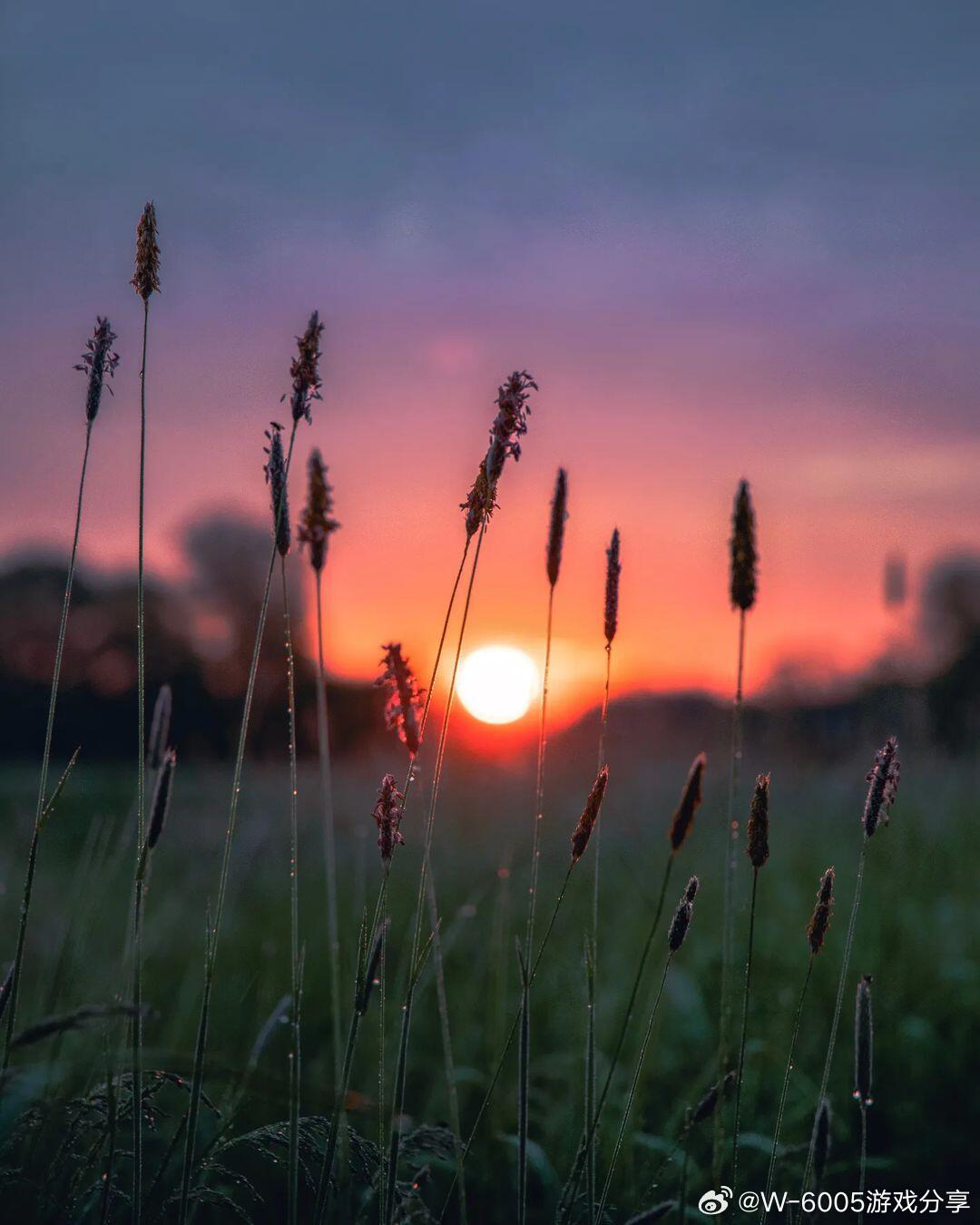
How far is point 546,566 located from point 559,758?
7.99 meters

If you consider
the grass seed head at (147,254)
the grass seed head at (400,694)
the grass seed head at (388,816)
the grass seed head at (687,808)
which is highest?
the grass seed head at (147,254)

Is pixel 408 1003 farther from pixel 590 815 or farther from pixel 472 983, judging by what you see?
pixel 472 983

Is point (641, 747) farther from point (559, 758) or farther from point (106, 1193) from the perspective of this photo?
point (106, 1193)

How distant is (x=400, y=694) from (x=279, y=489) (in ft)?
1.19

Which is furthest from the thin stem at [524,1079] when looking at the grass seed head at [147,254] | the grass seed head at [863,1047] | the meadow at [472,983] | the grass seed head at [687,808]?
the grass seed head at [147,254]

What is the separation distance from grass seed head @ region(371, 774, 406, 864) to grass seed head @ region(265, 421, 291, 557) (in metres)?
0.38

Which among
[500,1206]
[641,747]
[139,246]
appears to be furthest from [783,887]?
[641,747]

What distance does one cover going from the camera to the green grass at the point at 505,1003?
1.99 meters

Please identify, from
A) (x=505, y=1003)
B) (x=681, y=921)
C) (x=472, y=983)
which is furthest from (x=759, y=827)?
(x=472, y=983)

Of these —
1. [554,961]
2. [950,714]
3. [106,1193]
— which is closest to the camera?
[106,1193]

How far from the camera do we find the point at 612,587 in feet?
5.44

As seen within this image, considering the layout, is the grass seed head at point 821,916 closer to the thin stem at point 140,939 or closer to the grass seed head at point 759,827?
the grass seed head at point 759,827

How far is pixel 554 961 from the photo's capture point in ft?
14.6

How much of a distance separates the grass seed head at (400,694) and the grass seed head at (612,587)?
34 cm
